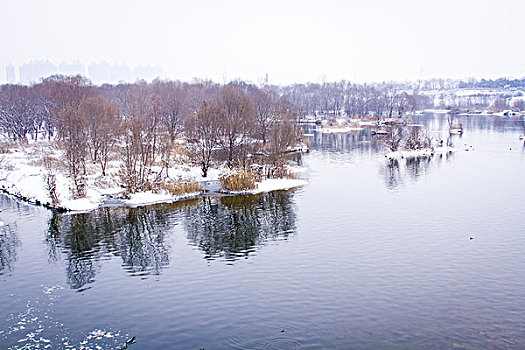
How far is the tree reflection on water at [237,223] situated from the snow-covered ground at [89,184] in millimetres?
3104

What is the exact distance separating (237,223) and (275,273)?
829 centimetres

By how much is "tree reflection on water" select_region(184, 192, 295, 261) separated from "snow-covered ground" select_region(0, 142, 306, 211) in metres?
3.10

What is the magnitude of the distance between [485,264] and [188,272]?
14.3 meters

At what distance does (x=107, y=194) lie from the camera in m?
35.6

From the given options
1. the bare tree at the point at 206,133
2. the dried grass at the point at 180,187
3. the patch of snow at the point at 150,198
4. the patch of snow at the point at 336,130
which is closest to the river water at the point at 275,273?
the patch of snow at the point at 150,198

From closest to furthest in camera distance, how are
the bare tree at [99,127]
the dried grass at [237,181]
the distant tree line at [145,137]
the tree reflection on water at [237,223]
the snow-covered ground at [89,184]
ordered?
the tree reflection on water at [237,223] < the snow-covered ground at [89,184] < the dried grass at [237,181] < the distant tree line at [145,137] < the bare tree at [99,127]

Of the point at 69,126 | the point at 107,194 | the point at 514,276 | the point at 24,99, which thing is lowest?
the point at 514,276

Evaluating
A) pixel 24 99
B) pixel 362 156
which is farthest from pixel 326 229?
pixel 24 99

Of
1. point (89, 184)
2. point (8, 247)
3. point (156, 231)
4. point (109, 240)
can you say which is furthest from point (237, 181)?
point (8, 247)

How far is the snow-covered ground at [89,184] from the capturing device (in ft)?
110

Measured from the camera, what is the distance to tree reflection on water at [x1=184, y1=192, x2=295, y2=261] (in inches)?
981

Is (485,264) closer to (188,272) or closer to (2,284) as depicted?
(188,272)

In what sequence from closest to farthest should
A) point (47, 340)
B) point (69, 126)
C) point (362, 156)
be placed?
point (47, 340) < point (69, 126) < point (362, 156)

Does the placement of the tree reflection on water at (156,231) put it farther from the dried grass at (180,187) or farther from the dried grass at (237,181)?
the dried grass at (180,187)
